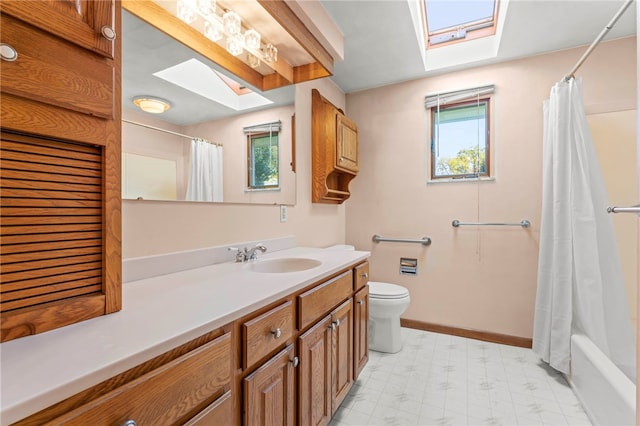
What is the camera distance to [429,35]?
2348 millimetres

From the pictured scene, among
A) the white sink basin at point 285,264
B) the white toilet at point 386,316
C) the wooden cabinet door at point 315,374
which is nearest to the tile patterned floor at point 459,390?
the white toilet at point 386,316

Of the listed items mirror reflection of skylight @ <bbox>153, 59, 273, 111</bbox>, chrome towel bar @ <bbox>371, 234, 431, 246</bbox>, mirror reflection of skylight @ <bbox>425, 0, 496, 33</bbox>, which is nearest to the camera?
mirror reflection of skylight @ <bbox>153, 59, 273, 111</bbox>

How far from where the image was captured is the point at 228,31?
4.63 feet

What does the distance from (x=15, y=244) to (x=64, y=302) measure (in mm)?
159

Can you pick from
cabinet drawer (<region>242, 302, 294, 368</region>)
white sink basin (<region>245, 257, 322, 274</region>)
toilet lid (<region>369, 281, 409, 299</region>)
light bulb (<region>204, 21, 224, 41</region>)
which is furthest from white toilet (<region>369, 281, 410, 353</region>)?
light bulb (<region>204, 21, 224, 41</region>)

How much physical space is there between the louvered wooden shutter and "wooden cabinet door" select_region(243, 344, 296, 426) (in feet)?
1.56

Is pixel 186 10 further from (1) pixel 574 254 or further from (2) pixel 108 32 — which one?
(1) pixel 574 254

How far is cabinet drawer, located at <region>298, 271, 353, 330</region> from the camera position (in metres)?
1.12

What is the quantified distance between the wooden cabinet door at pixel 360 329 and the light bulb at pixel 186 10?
1.60 metres

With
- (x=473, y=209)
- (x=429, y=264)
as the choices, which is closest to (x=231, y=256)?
(x=429, y=264)

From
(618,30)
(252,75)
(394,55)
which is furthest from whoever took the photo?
(394,55)

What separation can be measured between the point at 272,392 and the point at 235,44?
1581mm

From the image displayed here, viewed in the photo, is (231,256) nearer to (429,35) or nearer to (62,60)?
(62,60)

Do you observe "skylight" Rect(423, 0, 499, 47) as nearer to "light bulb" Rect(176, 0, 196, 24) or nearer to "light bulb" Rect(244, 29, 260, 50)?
"light bulb" Rect(244, 29, 260, 50)
